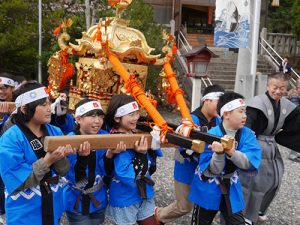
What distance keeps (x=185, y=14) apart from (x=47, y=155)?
18838 millimetres

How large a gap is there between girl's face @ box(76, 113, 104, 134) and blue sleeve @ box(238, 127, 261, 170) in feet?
3.92

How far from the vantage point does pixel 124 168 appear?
304cm

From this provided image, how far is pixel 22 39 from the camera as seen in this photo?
443 inches

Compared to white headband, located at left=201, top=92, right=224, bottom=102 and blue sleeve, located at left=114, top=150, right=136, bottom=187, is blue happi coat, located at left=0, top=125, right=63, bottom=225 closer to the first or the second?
blue sleeve, located at left=114, top=150, right=136, bottom=187

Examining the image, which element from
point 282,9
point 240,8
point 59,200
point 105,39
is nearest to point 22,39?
point 240,8

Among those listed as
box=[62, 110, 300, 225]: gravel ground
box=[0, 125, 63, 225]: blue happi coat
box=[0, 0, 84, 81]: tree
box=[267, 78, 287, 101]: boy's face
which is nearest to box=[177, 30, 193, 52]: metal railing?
box=[0, 0, 84, 81]: tree

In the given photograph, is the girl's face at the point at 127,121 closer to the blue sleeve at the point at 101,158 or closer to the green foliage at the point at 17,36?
the blue sleeve at the point at 101,158

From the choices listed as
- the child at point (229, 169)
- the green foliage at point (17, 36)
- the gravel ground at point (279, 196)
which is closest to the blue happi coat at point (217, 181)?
the child at point (229, 169)

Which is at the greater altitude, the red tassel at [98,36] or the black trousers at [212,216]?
the red tassel at [98,36]

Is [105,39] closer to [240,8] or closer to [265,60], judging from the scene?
[240,8]

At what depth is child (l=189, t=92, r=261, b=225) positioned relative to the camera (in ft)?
10.9

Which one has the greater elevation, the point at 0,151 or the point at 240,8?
the point at 240,8

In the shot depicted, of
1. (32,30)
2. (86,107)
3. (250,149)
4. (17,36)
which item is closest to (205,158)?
(250,149)

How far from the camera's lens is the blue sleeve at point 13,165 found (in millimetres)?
2598
